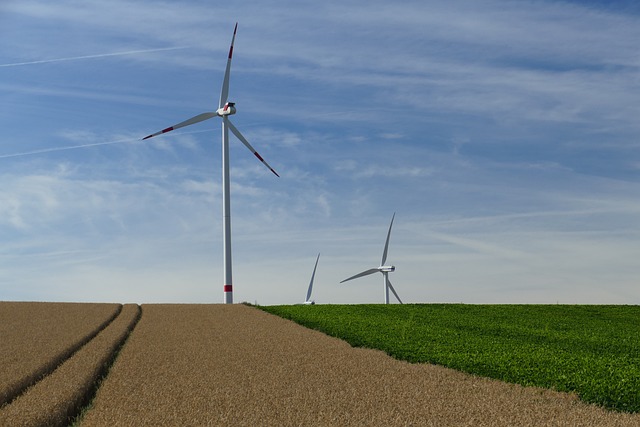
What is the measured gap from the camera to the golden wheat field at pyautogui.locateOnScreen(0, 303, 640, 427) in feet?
38.9

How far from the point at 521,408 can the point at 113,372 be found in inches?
381

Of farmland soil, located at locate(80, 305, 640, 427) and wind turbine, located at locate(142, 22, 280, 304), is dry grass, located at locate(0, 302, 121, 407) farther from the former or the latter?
wind turbine, located at locate(142, 22, 280, 304)

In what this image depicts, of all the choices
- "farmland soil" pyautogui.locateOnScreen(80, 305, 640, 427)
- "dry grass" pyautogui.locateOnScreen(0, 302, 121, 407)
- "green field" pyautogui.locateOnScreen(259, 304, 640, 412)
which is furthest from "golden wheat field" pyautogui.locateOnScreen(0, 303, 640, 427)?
"green field" pyautogui.locateOnScreen(259, 304, 640, 412)

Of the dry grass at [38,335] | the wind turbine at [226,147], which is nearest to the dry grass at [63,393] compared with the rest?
the dry grass at [38,335]

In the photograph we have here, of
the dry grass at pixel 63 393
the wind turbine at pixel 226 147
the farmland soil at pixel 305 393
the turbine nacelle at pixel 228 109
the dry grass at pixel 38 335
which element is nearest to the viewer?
the farmland soil at pixel 305 393

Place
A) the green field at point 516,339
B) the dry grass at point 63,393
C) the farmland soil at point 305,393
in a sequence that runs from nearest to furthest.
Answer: the farmland soil at point 305,393 → the dry grass at point 63,393 → the green field at point 516,339

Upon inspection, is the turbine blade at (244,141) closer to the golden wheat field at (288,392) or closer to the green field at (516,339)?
the green field at (516,339)

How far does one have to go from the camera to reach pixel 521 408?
13.1 m

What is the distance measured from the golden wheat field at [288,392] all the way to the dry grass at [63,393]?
0.18 ft

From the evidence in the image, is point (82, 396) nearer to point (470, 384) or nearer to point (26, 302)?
point (470, 384)

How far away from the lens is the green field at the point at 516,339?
657 inches

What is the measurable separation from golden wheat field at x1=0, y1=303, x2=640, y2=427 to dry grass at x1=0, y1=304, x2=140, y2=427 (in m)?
→ 0.05

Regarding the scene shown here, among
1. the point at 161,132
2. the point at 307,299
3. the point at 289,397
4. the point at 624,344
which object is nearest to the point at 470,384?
the point at 289,397

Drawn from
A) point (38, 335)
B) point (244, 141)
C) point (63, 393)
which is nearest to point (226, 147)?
point (244, 141)
